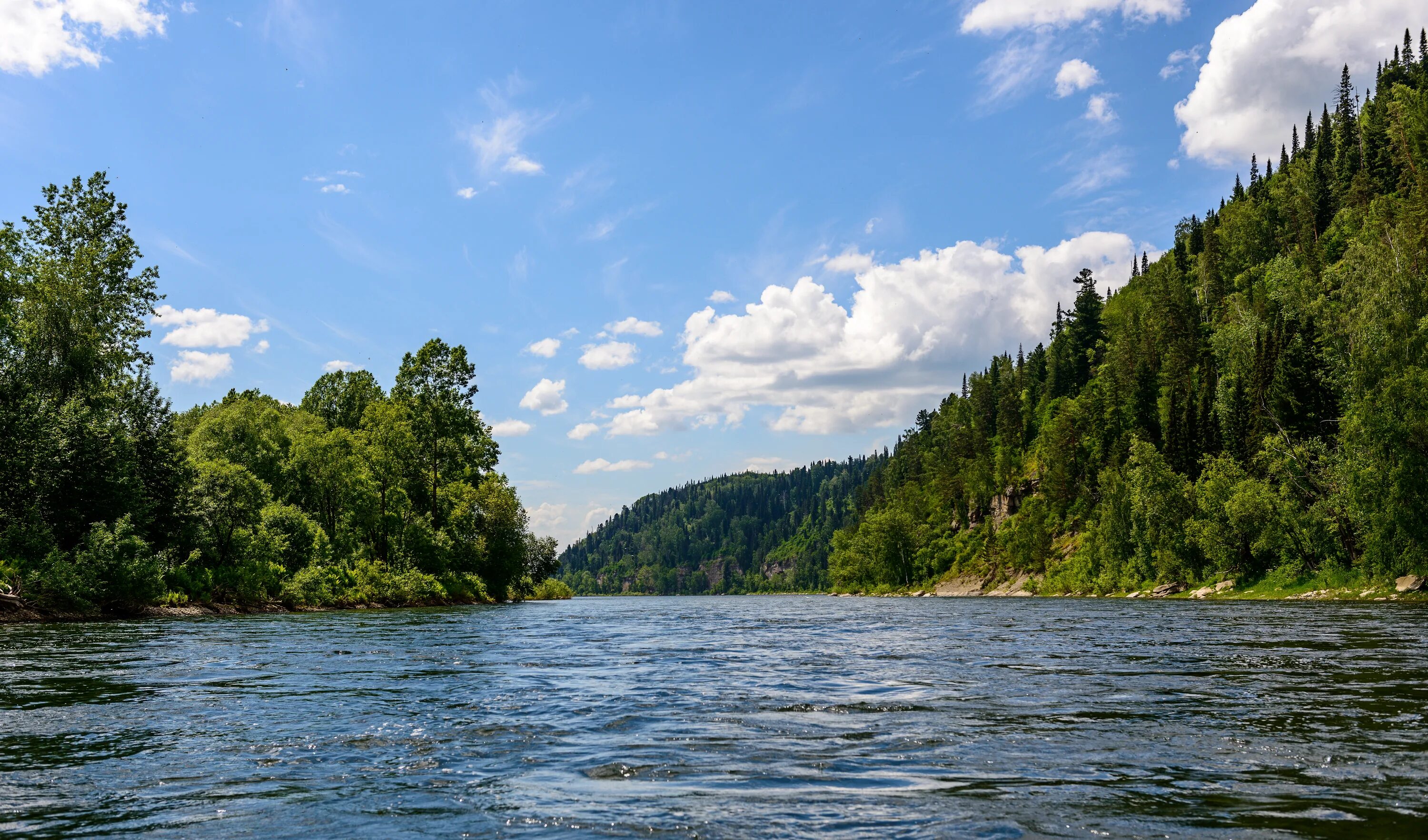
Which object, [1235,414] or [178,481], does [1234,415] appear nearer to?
[1235,414]

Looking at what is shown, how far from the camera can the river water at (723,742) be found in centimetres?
802

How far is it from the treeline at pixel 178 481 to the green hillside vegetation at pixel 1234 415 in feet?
220

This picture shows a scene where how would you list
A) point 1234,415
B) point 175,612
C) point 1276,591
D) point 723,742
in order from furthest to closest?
point 1234,415 → point 1276,591 → point 175,612 → point 723,742

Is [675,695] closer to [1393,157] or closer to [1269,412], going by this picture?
[1269,412]

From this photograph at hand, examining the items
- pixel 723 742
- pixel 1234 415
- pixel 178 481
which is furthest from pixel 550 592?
pixel 723 742

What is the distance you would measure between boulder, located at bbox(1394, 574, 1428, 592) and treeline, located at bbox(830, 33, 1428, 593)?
1135 millimetres

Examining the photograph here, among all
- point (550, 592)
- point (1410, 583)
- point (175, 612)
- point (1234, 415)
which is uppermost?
point (1234, 415)

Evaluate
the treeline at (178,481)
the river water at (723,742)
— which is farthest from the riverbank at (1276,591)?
the treeline at (178,481)

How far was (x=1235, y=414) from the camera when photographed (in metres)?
89.9

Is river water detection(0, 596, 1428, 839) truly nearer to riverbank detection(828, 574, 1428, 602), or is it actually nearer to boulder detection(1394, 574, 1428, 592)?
boulder detection(1394, 574, 1428, 592)

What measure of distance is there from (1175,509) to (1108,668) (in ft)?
243

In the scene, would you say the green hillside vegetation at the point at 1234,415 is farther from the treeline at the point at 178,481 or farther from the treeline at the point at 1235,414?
the treeline at the point at 178,481

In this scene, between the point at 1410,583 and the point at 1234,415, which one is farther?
the point at 1234,415

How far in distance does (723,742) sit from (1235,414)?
94.8 meters
